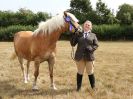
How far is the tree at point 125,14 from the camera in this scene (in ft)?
140

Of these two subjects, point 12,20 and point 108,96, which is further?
point 12,20

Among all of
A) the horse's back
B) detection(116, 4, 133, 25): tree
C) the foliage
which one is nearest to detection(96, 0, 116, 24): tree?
detection(116, 4, 133, 25): tree

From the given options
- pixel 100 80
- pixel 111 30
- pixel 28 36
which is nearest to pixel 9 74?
pixel 28 36

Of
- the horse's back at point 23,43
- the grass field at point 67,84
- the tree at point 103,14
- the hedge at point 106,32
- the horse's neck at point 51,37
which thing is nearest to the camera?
the grass field at point 67,84

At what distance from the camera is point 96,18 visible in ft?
148

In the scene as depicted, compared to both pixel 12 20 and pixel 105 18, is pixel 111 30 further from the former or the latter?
pixel 12 20

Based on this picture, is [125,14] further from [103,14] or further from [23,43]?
[23,43]

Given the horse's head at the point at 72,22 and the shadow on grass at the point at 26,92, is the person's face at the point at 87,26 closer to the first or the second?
the horse's head at the point at 72,22

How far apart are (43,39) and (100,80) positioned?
105 inches

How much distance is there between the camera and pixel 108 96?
326 inches

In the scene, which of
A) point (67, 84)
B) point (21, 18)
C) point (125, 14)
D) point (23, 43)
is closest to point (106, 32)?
point (125, 14)

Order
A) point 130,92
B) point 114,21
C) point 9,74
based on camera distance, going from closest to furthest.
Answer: point 130,92
point 9,74
point 114,21

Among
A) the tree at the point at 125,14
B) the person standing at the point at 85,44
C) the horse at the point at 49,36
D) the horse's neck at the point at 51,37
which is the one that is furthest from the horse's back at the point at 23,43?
the tree at the point at 125,14

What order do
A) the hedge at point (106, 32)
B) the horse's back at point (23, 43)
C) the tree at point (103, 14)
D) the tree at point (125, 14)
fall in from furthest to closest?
the tree at point (103, 14) < the tree at point (125, 14) < the hedge at point (106, 32) < the horse's back at point (23, 43)
